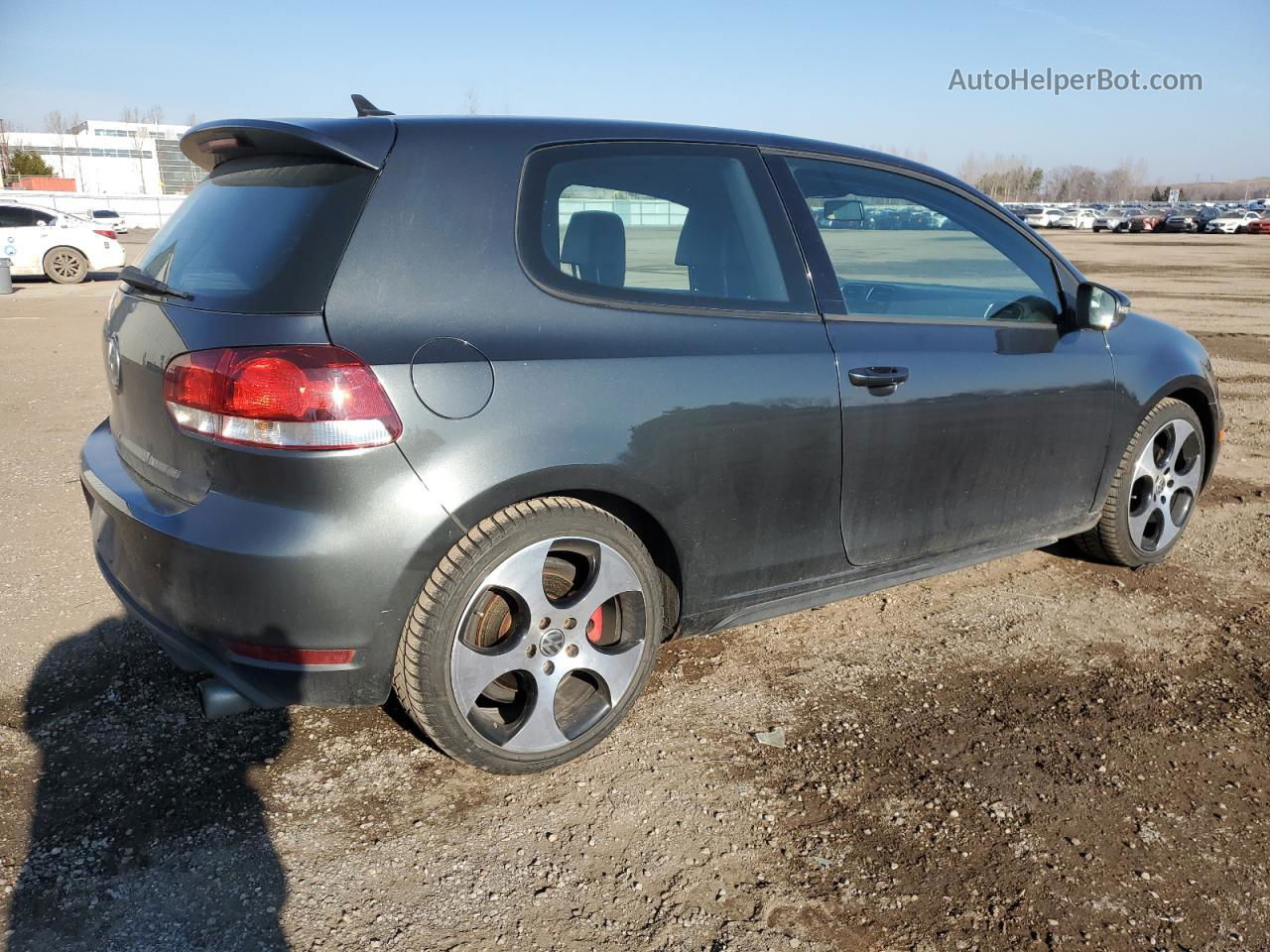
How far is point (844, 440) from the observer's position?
3049 mm

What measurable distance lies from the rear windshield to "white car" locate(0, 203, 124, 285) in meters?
19.1

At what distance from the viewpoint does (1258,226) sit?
A: 2231 inches

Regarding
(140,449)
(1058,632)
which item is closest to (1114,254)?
(1058,632)

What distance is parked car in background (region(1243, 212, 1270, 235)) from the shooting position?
56.3 m

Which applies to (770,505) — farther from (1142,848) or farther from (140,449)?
(140,449)

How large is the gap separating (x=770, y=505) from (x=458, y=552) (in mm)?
994

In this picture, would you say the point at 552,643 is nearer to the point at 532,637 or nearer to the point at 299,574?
the point at 532,637

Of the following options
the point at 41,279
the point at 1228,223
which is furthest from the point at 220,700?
the point at 1228,223

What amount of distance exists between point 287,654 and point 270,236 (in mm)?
1039

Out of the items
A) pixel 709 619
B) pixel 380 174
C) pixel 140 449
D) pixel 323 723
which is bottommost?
pixel 323 723

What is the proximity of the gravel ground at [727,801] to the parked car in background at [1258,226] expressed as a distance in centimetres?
6371

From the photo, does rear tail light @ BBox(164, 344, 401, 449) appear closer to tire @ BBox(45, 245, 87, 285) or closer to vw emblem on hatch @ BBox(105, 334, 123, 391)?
vw emblem on hatch @ BBox(105, 334, 123, 391)

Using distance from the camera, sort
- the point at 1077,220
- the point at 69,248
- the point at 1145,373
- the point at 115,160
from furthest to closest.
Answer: the point at 115,160, the point at 1077,220, the point at 69,248, the point at 1145,373

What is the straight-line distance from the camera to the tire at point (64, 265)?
19250mm
